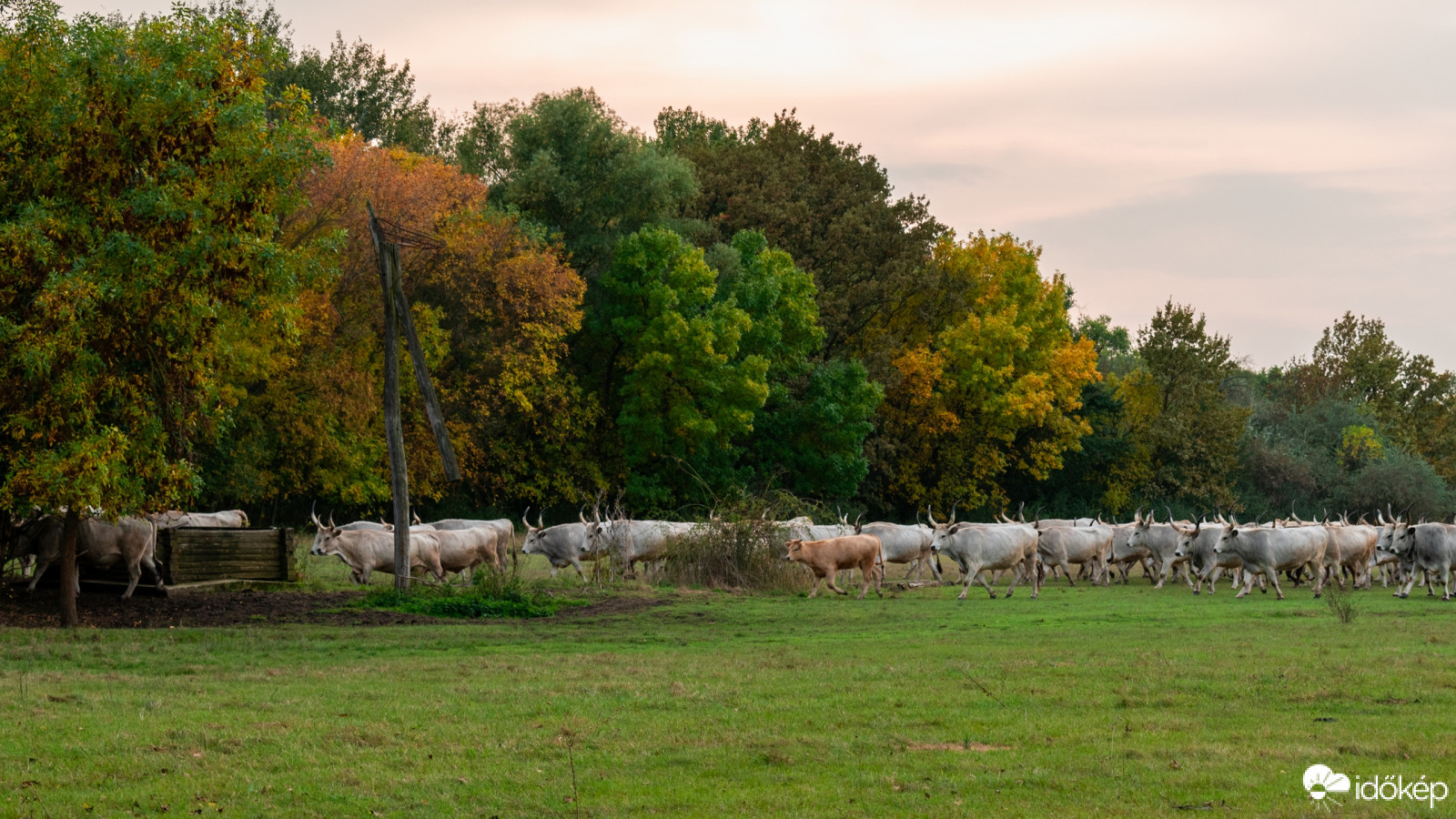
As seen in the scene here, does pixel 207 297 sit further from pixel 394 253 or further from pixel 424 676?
pixel 424 676

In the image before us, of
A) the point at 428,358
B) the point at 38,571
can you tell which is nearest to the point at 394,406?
the point at 38,571

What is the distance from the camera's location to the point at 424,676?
46.1 feet

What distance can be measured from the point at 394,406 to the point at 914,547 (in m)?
13.3

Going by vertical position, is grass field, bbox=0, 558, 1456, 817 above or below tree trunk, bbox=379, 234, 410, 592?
below

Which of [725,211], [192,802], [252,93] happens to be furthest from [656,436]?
[192,802]

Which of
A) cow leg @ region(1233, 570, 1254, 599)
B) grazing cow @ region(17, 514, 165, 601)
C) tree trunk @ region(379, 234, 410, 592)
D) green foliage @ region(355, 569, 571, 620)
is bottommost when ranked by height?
cow leg @ region(1233, 570, 1254, 599)

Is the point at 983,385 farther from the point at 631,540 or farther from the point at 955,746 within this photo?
the point at 955,746

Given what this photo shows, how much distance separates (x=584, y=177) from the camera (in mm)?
50844

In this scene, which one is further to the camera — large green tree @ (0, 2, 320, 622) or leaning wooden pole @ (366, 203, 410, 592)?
leaning wooden pole @ (366, 203, 410, 592)

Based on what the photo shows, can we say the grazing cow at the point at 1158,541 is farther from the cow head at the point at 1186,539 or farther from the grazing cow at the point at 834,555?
the grazing cow at the point at 834,555

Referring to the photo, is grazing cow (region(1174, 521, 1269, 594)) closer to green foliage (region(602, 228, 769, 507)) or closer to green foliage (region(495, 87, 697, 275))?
green foliage (region(602, 228, 769, 507))

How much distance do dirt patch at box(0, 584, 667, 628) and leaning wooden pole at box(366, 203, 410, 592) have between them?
112 cm

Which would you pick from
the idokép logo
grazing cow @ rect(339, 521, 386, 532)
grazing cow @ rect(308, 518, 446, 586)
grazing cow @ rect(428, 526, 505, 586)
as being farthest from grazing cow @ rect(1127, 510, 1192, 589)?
the idokép logo

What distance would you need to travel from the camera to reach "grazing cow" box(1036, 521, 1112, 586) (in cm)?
3092
